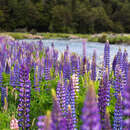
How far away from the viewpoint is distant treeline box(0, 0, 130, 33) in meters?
62.4

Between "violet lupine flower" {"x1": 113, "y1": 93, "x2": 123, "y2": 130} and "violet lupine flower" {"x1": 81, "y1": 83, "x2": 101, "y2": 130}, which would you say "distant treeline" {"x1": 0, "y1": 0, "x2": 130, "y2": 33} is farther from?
"violet lupine flower" {"x1": 81, "y1": 83, "x2": 101, "y2": 130}

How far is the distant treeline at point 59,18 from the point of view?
62406 mm

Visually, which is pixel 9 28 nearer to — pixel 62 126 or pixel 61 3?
pixel 61 3

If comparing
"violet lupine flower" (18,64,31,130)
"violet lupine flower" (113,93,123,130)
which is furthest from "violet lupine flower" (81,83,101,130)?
"violet lupine flower" (18,64,31,130)

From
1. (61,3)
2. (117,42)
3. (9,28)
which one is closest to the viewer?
(117,42)

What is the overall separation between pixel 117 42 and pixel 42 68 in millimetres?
22876

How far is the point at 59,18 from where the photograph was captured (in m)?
61.9

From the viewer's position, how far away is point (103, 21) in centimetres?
6438

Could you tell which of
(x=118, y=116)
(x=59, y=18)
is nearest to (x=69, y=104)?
(x=118, y=116)

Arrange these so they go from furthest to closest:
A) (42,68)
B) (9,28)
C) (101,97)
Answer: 1. (9,28)
2. (42,68)
3. (101,97)

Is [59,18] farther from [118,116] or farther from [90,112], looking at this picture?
[90,112]

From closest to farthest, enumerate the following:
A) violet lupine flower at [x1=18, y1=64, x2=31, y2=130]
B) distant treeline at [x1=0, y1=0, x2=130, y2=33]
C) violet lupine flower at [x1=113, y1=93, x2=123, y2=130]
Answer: violet lupine flower at [x1=113, y1=93, x2=123, y2=130], violet lupine flower at [x1=18, y1=64, x2=31, y2=130], distant treeline at [x1=0, y1=0, x2=130, y2=33]

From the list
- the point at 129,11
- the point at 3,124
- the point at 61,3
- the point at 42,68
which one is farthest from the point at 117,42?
the point at 61,3

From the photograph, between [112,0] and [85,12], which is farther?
[112,0]
